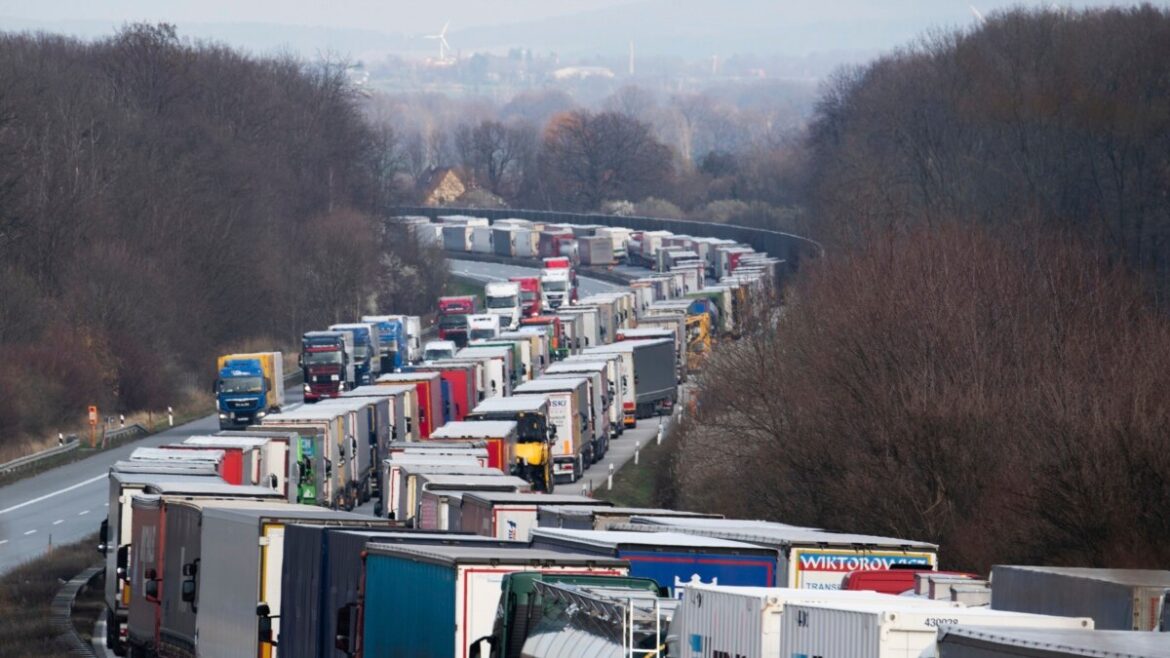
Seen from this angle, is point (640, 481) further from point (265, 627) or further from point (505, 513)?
point (265, 627)

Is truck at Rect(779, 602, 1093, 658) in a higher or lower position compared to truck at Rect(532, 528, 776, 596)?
higher

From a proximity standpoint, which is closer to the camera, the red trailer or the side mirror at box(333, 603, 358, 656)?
the side mirror at box(333, 603, 358, 656)

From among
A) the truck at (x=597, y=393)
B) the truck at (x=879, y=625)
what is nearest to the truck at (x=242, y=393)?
the truck at (x=597, y=393)

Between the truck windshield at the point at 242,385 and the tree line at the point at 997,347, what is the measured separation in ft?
56.6

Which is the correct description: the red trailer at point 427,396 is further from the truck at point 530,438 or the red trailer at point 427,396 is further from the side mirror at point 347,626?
the side mirror at point 347,626

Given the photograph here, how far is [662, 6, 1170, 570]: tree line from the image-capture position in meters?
33.1

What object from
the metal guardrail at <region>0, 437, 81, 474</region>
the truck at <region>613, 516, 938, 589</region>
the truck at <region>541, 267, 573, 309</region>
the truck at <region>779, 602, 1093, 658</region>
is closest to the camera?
the truck at <region>779, 602, 1093, 658</region>

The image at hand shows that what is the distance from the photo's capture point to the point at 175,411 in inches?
3172

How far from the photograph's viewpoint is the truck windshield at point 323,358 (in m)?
76.4

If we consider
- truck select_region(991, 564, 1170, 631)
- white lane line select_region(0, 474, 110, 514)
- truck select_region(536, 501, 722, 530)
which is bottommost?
white lane line select_region(0, 474, 110, 514)

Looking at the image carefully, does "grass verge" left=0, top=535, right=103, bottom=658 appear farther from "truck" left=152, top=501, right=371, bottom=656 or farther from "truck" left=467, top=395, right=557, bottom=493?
"truck" left=467, top=395, right=557, bottom=493

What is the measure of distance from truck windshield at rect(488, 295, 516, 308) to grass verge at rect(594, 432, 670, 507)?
38.2m

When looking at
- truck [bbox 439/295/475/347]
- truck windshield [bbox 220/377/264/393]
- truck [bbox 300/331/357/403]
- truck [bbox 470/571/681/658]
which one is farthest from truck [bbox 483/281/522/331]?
truck [bbox 470/571/681/658]

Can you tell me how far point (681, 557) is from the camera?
A: 2064cm
